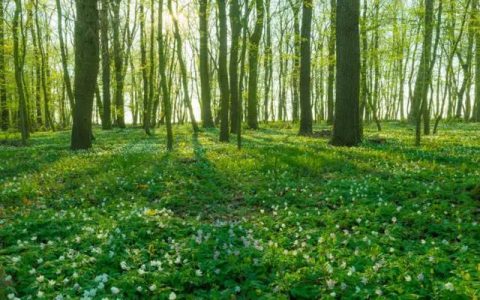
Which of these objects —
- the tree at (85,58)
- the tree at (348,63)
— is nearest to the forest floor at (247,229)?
the tree at (348,63)

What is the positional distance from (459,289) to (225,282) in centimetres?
279

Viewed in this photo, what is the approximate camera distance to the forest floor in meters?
5.29

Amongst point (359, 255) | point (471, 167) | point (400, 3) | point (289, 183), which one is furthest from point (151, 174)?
point (400, 3)

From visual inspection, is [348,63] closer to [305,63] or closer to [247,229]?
[305,63]

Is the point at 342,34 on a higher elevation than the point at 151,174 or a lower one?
higher

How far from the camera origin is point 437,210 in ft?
26.2

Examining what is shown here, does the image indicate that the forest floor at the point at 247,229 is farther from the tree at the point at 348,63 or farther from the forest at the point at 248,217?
the tree at the point at 348,63

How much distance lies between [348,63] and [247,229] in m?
10.8

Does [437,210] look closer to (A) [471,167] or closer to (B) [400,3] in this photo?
(A) [471,167]

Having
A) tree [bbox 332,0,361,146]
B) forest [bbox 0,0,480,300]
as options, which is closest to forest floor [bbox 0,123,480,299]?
forest [bbox 0,0,480,300]

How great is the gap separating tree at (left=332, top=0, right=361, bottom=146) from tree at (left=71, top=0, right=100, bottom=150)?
10.1 meters

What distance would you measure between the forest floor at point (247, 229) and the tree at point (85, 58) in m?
4.85

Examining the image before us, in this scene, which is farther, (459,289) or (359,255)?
(359,255)

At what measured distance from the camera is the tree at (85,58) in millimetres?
17156
